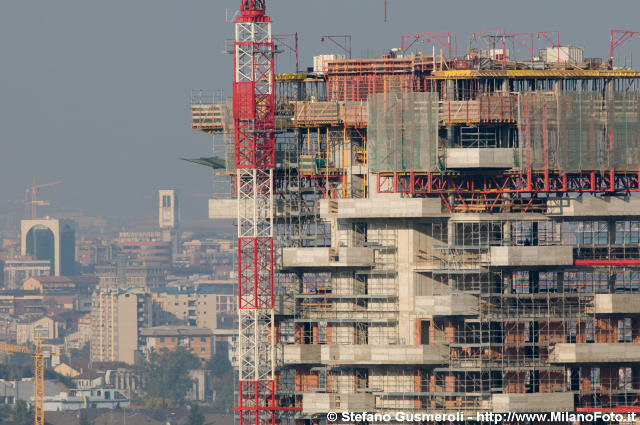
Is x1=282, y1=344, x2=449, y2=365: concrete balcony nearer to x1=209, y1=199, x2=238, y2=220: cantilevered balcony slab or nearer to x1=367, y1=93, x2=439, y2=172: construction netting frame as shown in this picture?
x1=367, y1=93, x2=439, y2=172: construction netting frame

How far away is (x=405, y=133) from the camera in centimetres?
18138

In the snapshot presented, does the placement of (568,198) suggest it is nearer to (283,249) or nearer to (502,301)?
(502,301)

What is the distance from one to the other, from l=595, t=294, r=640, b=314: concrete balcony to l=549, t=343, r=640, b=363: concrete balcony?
3047 millimetres

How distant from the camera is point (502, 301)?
17938cm

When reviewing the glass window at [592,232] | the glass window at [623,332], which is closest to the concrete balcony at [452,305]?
the glass window at [592,232]

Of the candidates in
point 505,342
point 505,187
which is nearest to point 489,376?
point 505,342

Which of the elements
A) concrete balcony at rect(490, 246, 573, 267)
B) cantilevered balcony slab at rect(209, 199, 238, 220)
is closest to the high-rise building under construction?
concrete balcony at rect(490, 246, 573, 267)

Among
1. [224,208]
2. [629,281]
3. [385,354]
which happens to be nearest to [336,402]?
[385,354]

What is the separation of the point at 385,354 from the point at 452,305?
785cm

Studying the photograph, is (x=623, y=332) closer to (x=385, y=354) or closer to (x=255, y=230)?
(x=385, y=354)

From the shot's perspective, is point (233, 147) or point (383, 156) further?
point (233, 147)

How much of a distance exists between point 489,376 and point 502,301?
6.77 meters

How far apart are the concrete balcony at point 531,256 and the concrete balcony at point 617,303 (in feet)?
15.7

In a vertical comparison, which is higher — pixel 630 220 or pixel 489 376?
pixel 630 220
